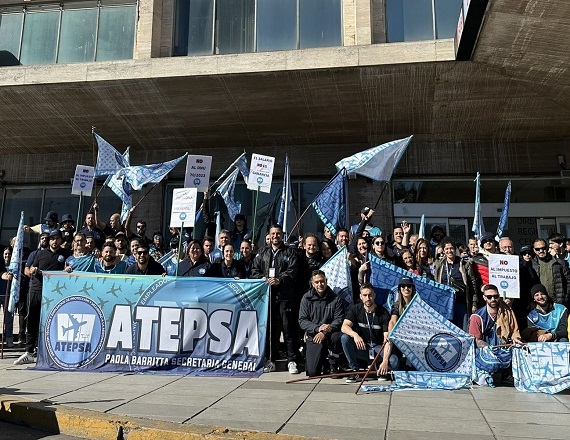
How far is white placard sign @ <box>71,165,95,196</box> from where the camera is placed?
10.8 metres

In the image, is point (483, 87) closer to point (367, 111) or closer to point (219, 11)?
point (367, 111)

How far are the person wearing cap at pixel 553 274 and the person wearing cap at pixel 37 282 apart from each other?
304 inches

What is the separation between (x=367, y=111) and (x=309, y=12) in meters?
3.00

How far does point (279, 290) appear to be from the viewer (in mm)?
7059

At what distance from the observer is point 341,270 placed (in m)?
7.16

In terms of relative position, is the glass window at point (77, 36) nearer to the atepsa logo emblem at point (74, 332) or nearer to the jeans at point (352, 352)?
the atepsa logo emblem at point (74, 332)

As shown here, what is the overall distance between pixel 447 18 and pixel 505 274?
25.2 feet

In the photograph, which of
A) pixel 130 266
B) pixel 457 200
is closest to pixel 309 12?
pixel 457 200

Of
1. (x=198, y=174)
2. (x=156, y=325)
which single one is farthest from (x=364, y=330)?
(x=198, y=174)

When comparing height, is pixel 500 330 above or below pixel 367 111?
below

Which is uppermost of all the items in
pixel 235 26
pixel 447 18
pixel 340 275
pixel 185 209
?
pixel 235 26

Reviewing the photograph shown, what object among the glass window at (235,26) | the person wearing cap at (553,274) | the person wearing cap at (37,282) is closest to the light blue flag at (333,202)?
the person wearing cap at (553,274)

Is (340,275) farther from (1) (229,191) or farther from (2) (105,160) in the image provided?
(2) (105,160)

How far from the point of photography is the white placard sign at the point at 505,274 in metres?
6.58
